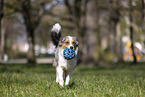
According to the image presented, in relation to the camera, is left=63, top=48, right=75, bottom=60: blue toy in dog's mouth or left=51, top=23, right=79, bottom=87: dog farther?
left=51, top=23, right=79, bottom=87: dog

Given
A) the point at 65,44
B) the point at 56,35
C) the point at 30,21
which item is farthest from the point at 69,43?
the point at 30,21

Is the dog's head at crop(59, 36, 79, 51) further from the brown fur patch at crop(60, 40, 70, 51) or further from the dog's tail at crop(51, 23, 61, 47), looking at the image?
the dog's tail at crop(51, 23, 61, 47)

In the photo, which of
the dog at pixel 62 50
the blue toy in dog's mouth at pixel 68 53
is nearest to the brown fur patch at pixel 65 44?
the dog at pixel 62 50

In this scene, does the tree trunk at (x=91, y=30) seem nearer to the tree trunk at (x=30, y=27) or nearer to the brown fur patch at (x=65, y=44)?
the tree trunk at (x=30, y=27)

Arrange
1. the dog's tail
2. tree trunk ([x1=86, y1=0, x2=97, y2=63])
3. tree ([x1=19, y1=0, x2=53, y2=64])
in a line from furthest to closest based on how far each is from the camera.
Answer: tree ([x1=19, y1=0, x2=53, y2=64]) < tree trunk ([x1=86, y1=0, x2=97, y2=63]) < the dog's tail

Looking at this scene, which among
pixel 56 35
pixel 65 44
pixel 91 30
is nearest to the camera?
pixel 65 44

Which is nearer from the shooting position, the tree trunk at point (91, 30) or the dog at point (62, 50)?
the dog at point (62, 50)

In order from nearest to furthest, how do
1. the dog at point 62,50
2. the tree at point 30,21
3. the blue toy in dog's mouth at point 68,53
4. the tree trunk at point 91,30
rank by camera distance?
the blue toy in dog's mouth at point 68,53 → the dog at point 62,50 → the tree trunk at point 91,30 → the tree at point 30,21

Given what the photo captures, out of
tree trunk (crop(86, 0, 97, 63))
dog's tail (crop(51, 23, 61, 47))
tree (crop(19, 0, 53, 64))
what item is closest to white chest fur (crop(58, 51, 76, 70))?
dog's tail (crop(51, 23, 61, 47))

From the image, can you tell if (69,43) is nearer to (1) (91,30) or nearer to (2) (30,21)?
(1) (91,30)

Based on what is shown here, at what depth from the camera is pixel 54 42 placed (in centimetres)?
512

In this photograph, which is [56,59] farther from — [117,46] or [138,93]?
[117,46]

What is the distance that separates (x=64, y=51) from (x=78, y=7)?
59.5 feet

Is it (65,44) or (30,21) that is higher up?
(30,21)
